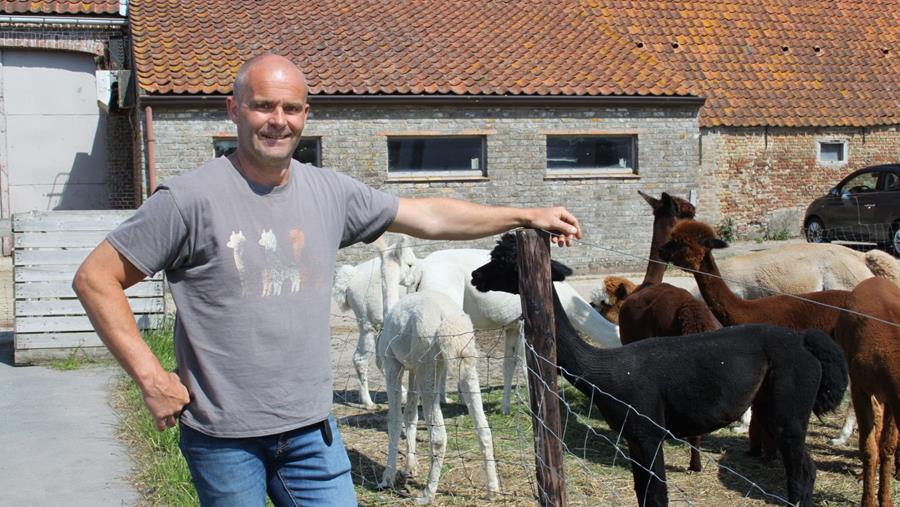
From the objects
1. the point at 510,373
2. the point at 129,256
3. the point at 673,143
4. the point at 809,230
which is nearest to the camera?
the point at 129,256

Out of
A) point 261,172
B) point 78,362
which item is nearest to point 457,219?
point 261,172

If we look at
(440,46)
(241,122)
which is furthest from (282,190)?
(440,46)

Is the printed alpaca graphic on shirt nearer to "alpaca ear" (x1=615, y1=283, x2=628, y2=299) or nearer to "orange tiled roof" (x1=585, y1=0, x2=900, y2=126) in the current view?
"alpaca ear" (x1=615, y1=283, x2=628, y2=299)

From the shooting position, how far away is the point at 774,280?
28.6 feet

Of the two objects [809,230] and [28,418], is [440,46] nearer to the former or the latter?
[809,230]

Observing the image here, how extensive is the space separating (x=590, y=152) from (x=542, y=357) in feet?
47.7

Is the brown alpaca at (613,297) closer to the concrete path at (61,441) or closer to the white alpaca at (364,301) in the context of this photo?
the white alpaca at (364,301)

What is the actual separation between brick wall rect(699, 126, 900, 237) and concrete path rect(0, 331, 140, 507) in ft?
52.4

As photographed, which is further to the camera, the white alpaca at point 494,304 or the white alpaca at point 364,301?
the white alpaca at point 364,301

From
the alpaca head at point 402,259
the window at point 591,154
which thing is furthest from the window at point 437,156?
the alpaca head at point 402,259

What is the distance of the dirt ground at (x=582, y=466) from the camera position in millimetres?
5984

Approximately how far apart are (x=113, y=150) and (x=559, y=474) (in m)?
19.4

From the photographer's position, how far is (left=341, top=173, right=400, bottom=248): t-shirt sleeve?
3160mm

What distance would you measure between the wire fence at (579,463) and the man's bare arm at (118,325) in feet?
8.44
